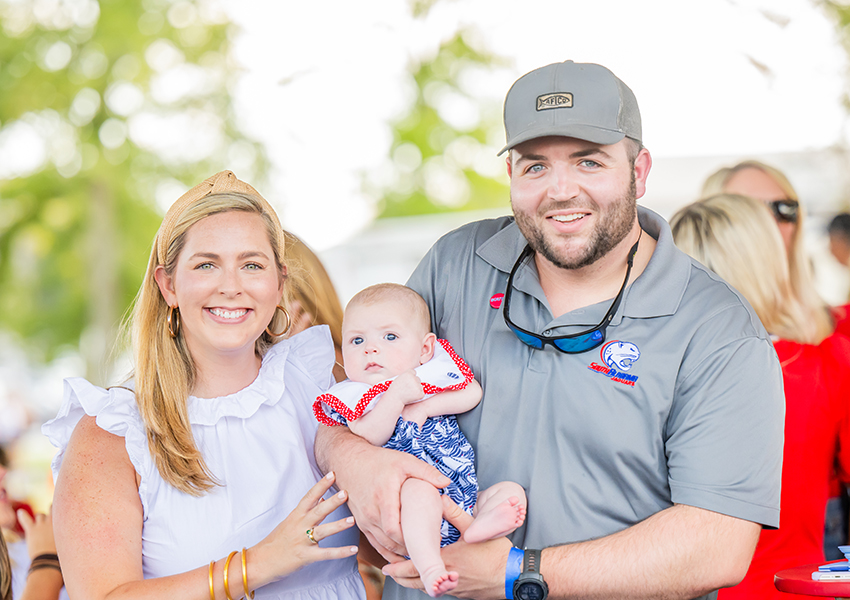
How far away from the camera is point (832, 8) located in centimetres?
680

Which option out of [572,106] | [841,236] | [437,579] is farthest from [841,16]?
[437,579]

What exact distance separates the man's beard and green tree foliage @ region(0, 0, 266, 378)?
7.81m

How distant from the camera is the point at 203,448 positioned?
8.46 feet

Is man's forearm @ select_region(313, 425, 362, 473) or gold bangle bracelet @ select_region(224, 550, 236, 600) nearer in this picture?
gold bangle bracelet @ select_region(224, 550, 236, 600)

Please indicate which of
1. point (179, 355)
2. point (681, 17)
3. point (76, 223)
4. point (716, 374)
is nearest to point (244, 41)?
point (76, 223)

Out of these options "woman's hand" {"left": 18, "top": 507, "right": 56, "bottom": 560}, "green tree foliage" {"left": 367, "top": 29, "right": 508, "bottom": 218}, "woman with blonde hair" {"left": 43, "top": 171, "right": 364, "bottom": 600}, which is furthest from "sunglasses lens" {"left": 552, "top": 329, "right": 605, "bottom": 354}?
"green tree foliage" {"left": 367, "top": 29, "right": 508, "bottom": 218}

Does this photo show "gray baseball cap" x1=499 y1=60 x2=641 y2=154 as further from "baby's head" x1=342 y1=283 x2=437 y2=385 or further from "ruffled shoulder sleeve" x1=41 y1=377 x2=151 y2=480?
"ruffled shoulder sleeve" x1=41 y1=377 x2=151 y2=480

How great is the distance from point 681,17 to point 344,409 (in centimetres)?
638

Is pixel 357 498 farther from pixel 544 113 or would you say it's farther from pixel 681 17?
pixel 681 17

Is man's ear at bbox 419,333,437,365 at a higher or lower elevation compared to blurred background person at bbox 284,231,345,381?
lower

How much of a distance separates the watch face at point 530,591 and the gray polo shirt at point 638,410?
18 cm

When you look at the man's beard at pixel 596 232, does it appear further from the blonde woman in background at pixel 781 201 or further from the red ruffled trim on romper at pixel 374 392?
the blonde woman in background at pixel 781 201

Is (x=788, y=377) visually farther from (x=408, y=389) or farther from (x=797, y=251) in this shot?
(x=408, y=389)

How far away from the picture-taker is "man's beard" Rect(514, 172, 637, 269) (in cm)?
243
